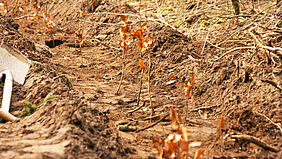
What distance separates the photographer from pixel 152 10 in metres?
6.44

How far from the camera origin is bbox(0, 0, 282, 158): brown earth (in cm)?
203

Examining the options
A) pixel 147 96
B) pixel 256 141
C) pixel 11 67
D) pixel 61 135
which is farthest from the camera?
pixel 147 96

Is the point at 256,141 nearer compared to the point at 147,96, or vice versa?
the point at 256,141

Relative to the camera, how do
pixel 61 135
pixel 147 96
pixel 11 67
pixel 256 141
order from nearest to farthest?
pixel 61 135 < pixel 256 141 < pixel 11 67 < pixel 147 96

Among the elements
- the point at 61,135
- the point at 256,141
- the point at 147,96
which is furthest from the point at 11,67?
the point at 256,141

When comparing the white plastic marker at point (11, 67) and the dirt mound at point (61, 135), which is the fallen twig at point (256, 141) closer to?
the dirt mound at point (61, 135)

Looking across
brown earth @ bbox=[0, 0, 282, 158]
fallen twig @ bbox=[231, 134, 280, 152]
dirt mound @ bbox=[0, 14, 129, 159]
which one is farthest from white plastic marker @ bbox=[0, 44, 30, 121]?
fallen twig @ bbox=[231, 134, 280, 152]

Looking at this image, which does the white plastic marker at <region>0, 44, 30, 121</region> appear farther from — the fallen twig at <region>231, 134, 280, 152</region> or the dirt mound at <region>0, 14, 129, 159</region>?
the fallen twig at <region>231, 134, 280, 152</region>

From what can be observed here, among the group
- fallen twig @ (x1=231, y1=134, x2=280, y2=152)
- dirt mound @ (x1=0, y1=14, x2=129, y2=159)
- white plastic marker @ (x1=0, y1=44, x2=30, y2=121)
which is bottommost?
fallen twig @ (x1=231, y1=134, x2=280, y2=152)

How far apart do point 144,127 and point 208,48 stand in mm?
1943

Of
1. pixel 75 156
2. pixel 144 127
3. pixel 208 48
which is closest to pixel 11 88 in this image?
pixel 144 127

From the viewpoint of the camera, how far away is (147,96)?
12.2 feet

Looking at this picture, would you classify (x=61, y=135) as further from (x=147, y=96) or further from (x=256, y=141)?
(x=147, y=96)

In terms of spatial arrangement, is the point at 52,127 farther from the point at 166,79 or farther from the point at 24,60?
the point at 166,79
